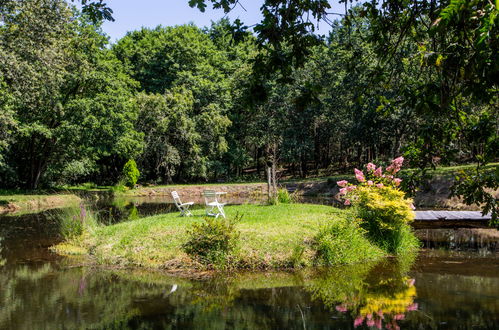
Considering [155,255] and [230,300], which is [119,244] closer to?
[155,255]

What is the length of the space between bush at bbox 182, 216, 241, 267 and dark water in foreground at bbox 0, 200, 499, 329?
72 cm

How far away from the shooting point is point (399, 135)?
30.8m

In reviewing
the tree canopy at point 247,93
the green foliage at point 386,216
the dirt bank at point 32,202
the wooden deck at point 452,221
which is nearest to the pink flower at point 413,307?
the tree canopy at point 247,93

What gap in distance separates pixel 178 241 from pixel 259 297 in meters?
3.35

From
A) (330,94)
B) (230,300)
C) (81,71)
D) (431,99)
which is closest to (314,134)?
(330,94)

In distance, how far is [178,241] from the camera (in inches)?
389

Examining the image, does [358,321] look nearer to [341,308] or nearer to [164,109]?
[341,308]

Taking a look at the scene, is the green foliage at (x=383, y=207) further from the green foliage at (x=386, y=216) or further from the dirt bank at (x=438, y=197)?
the dirt bank at (x=438, y=197)

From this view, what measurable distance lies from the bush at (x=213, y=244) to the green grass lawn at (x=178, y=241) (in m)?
0.22

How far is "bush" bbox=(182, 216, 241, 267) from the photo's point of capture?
9055mm

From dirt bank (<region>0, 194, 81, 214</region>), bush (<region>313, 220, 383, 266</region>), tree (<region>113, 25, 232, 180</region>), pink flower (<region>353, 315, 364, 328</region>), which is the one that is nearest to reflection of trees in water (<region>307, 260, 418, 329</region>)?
pink flower (<region>353, 315, 364, 328</region>)

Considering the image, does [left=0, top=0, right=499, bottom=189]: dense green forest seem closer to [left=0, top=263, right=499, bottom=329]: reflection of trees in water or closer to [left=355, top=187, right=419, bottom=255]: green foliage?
[left=355, top=187, right=419, bottom=255]: green foliage

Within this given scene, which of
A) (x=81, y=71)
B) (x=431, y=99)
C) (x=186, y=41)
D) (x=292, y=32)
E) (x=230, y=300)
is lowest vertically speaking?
(x=230, y=300)

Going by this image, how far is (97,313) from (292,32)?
198 inches
